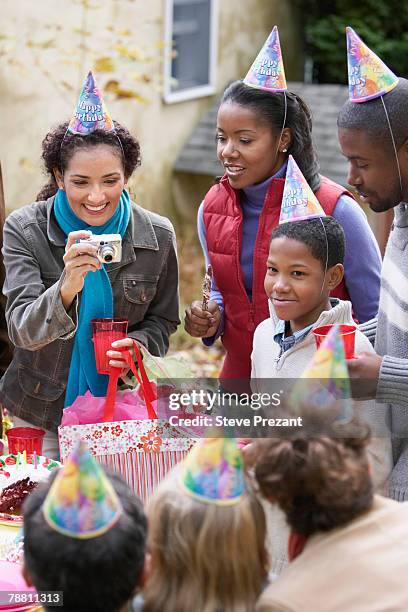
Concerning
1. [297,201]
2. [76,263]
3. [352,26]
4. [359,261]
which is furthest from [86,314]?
[352,26]

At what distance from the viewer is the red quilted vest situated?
3141 millimetres

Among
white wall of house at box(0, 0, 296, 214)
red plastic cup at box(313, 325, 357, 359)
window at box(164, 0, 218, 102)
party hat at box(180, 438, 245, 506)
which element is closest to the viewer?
party hat at box(180, 438, 245, 506)

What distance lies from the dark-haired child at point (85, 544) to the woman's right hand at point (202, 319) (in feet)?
4.64

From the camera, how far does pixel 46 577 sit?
5.73ft

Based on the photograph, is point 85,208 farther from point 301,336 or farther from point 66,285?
point 301,336

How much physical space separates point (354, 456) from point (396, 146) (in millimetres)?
1013

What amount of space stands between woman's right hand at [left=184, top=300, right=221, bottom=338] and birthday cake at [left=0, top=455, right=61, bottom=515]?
2.34 feet

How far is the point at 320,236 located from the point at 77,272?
0.74 meters

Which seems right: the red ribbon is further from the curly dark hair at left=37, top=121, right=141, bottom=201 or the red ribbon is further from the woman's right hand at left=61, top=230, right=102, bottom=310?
the curly dark hair at left=37, top=121, right=141, bottom=201

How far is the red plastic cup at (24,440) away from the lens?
9.16ft

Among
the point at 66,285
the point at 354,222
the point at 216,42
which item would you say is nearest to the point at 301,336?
the point at 354,222

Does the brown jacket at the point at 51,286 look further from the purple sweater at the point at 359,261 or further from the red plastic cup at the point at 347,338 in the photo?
the red plastic cup at the point at 347,338

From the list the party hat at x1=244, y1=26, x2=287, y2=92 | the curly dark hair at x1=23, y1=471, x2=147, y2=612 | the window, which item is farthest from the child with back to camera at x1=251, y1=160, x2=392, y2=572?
the window

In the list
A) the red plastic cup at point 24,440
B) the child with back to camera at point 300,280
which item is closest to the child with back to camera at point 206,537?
the child with back to camera at point 300,280
